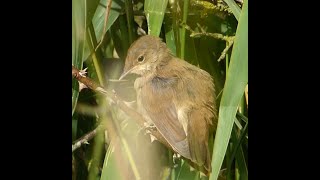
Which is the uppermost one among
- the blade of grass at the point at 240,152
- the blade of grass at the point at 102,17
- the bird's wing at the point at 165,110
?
the blade of grass at the point at 102,17

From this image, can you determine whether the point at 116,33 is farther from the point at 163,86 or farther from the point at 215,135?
the point at 215,135

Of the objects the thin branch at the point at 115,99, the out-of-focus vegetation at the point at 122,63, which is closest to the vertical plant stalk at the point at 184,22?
the out-of-focus vegetation at the point at 122,63

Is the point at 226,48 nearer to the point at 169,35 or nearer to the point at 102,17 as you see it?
the point at 169,35

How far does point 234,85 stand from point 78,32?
0.78ft

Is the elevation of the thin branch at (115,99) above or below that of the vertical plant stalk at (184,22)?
below

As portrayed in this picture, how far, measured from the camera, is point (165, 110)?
1237 mm

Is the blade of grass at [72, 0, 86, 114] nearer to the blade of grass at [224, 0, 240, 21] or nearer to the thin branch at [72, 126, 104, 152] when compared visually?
the thin branch at [72, 126, 104, 152]

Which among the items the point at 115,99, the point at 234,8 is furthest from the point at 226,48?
the point at 115,99

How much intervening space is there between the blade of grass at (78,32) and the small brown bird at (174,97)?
0.23 ft

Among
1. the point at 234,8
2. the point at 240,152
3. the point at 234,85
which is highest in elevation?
the point at 234,8

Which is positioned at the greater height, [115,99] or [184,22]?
[184,22]

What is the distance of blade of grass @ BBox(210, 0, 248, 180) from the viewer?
120 cm

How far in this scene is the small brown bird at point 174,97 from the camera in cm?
122

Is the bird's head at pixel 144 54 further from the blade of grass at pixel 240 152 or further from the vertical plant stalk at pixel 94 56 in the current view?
the blade of grass at pixel 240 152
